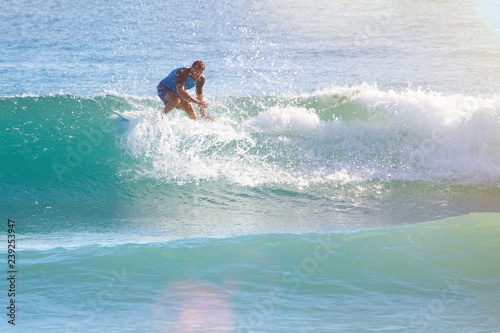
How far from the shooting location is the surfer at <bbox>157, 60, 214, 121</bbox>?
764 centimetres

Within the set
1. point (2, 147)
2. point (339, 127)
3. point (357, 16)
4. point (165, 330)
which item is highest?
point (357, 16)

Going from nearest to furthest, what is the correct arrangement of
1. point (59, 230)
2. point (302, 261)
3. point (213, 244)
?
point (302, 261), point (213, 244), point (59, 230)

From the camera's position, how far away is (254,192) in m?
7.52

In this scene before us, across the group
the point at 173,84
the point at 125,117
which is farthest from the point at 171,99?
→ the point at 125,117

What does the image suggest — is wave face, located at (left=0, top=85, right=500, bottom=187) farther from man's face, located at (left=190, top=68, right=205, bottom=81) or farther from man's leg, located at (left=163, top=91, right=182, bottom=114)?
man's face, located at (left=190, top=68, right=205, bottom=81)

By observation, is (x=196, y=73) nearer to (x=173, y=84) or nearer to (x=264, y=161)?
(x=173, y=84)

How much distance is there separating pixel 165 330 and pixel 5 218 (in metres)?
4.35

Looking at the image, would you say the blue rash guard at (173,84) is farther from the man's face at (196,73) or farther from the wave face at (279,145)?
the wave face at (279,145)

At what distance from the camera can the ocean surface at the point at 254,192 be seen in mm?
3730

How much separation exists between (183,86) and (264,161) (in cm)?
190

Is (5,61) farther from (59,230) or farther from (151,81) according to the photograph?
(59,230)

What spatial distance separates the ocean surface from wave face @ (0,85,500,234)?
0.04 m

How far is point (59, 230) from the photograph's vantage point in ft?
19.9

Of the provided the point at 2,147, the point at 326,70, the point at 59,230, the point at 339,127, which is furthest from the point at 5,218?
the point at 326,70
